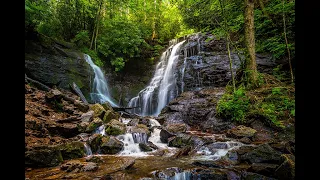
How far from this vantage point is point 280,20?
41.0 ft

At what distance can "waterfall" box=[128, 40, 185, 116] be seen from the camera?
591 inches

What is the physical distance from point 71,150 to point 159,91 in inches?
408

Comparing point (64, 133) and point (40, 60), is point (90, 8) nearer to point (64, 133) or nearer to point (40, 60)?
point (40, 60)

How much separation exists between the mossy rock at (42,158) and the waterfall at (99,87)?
8379 millimetres

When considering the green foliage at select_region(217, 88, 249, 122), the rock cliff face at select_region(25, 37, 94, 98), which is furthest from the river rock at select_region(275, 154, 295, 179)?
the rock cliff face at select_region(25, 37, 94, 98)

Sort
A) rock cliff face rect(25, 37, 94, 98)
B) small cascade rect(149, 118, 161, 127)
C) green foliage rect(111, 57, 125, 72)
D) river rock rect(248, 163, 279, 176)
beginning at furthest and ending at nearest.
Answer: green foliage rect(111, 57, 125, 72), rock cliff face rect(25, 37, 94, 98), small cascade rect(149, 118, 161, 127), river rock rect(248, 163, 279, 176)

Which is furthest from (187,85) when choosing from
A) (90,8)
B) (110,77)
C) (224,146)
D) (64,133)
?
(90,8)

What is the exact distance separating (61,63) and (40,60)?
1196mm

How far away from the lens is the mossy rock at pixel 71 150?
5.76m

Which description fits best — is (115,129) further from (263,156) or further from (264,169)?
(264,169)

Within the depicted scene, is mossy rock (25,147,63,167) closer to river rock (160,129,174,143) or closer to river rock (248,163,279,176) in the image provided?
river rock (160,129,174,143)

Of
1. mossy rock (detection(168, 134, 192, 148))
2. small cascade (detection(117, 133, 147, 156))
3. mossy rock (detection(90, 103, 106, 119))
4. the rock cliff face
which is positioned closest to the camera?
small cascade (detection(117, 133, 147, 156))

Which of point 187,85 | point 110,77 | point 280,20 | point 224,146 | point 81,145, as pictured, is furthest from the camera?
point 110,77

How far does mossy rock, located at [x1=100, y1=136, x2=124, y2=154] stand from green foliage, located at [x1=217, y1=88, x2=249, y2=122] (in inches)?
192
